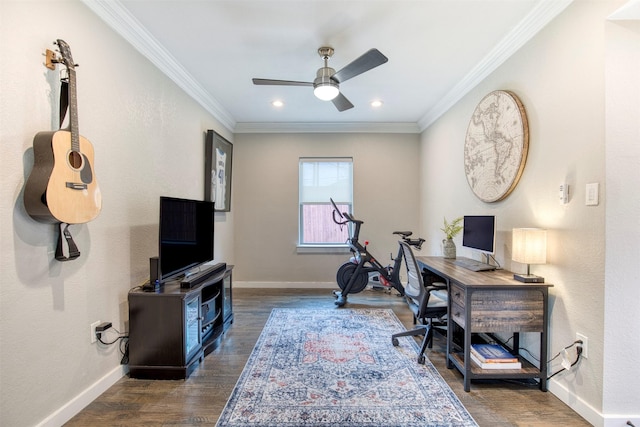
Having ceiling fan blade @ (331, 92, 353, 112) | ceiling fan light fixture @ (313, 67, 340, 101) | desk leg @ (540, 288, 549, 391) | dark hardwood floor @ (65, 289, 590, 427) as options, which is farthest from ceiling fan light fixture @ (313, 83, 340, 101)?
dark hardwood floor @ (65, 289, 590, 427)

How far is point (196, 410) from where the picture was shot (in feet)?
5.85

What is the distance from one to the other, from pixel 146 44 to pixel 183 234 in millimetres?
1557

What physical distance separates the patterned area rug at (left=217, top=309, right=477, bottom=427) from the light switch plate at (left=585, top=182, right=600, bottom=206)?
4.74 feet

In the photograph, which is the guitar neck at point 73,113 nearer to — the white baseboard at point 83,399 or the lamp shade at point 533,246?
the white baseboard at point 83,399

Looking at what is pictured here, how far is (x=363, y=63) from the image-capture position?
2.10 m

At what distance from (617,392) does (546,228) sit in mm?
981

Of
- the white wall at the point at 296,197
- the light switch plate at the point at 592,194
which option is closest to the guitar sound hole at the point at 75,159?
the light switch plate at the point at 592,194

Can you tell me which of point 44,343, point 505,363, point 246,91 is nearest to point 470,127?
point 505,363

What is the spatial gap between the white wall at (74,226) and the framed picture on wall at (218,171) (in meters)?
0.88

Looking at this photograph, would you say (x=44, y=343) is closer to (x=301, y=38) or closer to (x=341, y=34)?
(x=301, y=38)

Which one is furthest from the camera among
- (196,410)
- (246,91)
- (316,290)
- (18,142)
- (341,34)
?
(316,290)

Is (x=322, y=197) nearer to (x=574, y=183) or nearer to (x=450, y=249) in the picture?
(x=450, y=249)

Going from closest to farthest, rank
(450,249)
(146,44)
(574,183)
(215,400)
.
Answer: (574,183) → (215,400) → (146,44) → (450,249)

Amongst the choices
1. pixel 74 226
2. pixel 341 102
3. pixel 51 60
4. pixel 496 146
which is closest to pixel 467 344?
pixel 496 146
